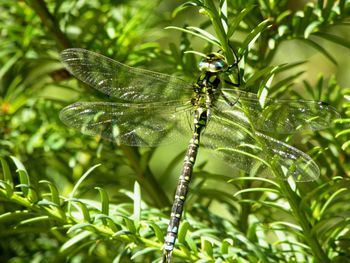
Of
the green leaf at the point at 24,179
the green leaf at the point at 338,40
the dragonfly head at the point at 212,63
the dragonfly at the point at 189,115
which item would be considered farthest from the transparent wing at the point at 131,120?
the green leaf at the point at 338,40

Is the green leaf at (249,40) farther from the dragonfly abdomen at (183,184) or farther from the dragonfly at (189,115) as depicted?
the dragonfly abdomen at (183,184)

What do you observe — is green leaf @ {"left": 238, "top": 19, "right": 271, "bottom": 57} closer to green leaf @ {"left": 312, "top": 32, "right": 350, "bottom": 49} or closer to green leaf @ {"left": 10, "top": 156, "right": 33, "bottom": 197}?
green leaf @ {"left": 312, "top": 32, "right": 350, "bottom": 49}

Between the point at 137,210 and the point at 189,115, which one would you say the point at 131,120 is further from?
the point at 137,210


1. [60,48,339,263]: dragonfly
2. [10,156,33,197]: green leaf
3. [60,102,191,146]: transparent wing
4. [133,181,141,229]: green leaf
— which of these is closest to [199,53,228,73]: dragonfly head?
[60,48,339,263]: dragonfly

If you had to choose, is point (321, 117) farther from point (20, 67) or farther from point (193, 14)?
point (193, 14)

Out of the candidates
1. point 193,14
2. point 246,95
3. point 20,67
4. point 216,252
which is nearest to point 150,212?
point 216,252

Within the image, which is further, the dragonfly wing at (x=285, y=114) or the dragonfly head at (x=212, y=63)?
the dragonfly head at (x=212, y=63)

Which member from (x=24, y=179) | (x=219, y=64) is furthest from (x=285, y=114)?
(x=24, y=179)
